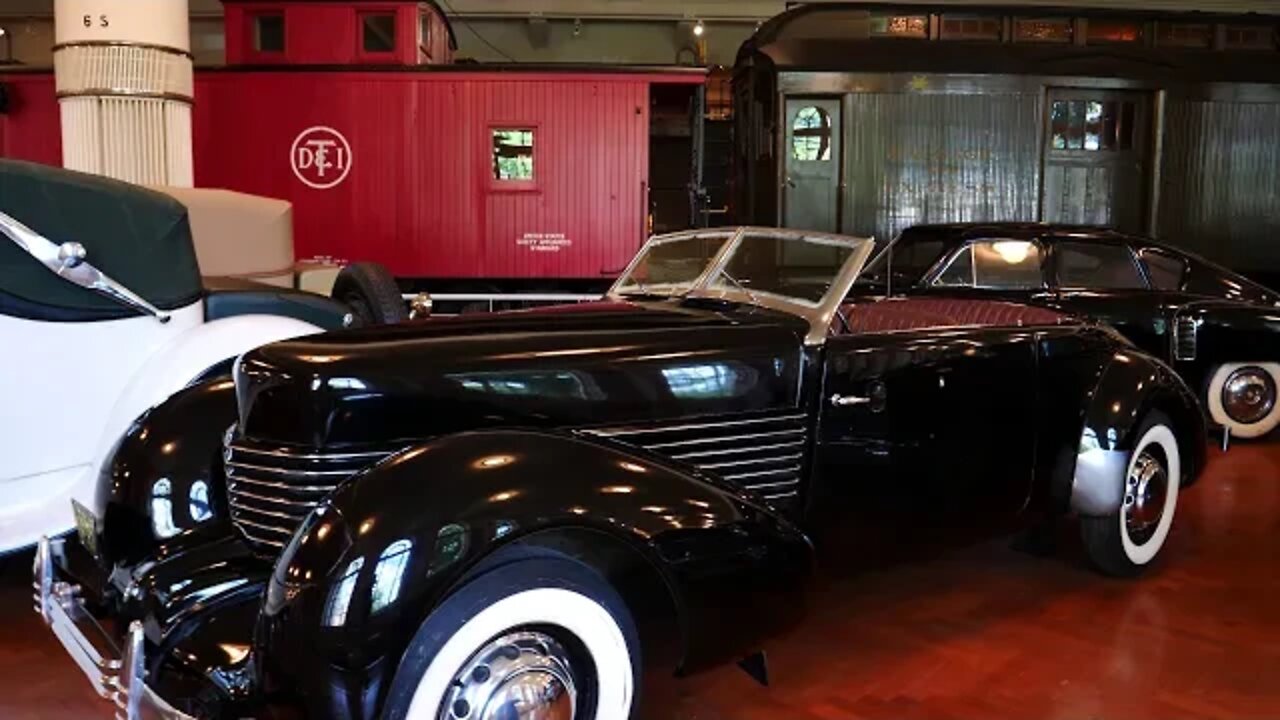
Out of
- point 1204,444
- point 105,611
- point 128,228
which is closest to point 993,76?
point 1204,444

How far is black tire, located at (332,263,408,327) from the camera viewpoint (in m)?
5.09

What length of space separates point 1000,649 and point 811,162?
694 centimetres

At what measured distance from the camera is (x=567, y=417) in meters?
2.58

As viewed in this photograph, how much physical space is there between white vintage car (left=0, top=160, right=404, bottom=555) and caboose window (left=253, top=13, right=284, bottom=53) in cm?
645

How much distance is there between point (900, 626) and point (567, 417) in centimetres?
163

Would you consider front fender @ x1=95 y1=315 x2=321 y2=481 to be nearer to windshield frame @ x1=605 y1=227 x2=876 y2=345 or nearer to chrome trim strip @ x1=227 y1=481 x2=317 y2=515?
chrome trim strip @ x1=227 y1=481 x2=317 y2=515

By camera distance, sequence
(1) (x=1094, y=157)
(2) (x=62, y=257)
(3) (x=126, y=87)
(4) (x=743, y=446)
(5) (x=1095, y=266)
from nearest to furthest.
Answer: (4) (x=743, y=446) < (2) (x=62, y=257) < (5) (x=1095, y=266) < (3) (x=126, y=87) < (1) (x=1094, y=157)

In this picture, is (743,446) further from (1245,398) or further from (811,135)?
(811,135)

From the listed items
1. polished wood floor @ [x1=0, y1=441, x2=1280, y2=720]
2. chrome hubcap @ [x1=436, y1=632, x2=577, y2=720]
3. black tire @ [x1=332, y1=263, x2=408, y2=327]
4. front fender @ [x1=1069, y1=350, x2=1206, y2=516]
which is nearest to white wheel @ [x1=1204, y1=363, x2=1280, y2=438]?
polished wood floor @ [x1=0, y1=441, x2=1280, y2=720]

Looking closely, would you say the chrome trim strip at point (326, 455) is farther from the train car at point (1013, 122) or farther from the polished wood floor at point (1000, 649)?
the train car at point (1013, 122)

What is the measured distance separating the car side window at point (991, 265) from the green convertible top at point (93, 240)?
4.88 m

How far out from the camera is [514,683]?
2.11 metres

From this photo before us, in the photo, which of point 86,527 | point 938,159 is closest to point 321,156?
point 938,159

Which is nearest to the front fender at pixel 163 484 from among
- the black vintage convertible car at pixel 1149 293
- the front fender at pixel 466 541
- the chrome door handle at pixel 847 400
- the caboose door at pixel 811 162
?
the front fender at pixel 466 541
